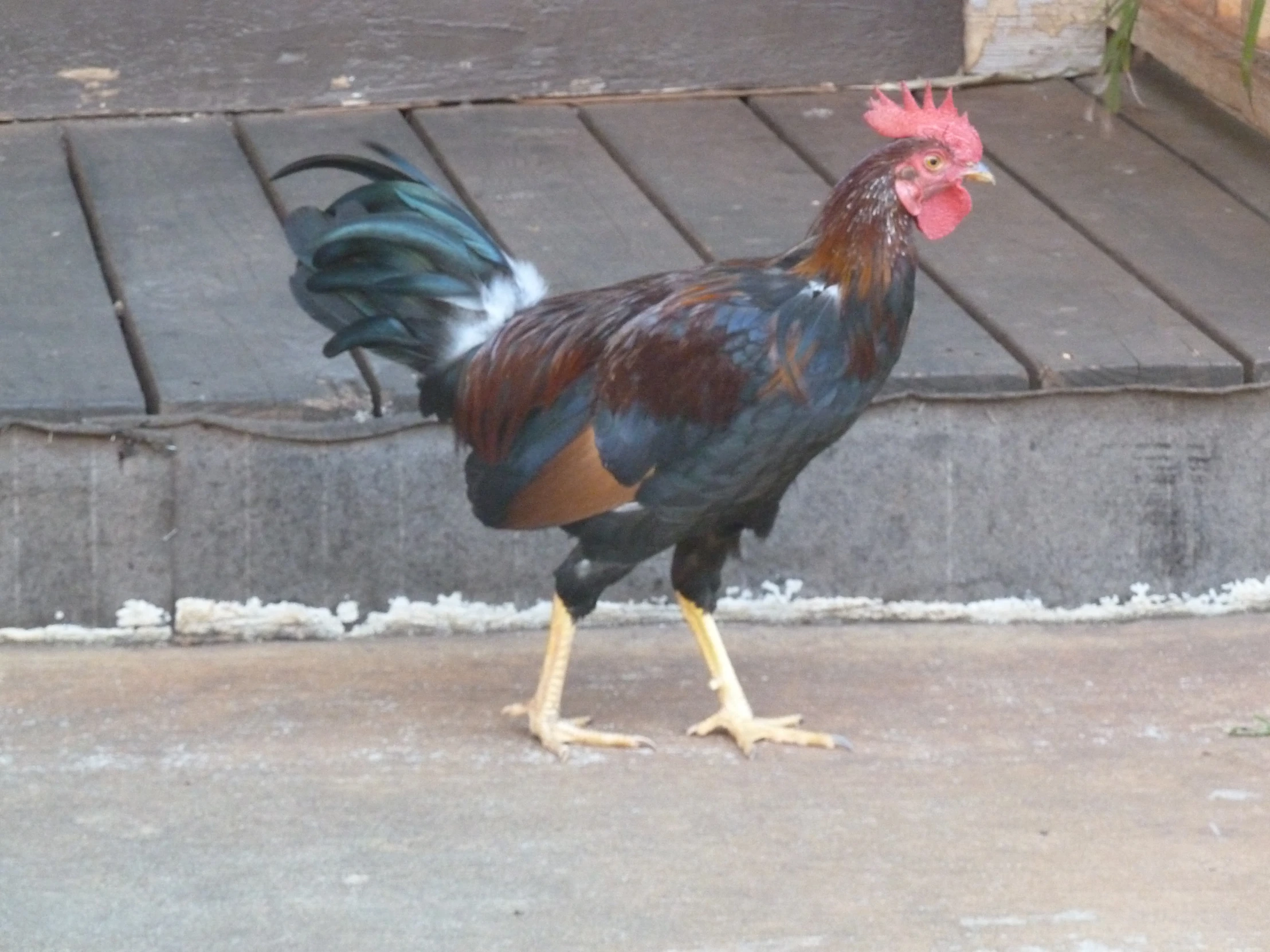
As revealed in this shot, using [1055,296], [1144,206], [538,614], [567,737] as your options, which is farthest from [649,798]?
[1144,206]

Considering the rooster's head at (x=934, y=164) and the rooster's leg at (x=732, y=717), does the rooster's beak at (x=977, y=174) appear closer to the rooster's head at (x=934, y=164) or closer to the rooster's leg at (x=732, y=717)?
the rooster's head at (x=934, y=164)

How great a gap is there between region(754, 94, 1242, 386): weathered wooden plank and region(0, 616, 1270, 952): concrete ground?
54cm

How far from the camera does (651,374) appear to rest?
136 inches

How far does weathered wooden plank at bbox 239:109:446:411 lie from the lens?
16.1 ft

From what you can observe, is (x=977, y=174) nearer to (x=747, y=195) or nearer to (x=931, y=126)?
(x=931, y=126)

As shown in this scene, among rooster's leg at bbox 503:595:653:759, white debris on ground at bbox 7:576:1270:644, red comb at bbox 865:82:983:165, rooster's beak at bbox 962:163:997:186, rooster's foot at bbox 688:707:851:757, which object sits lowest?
white debris on ground at bbox 7:576:1270:644

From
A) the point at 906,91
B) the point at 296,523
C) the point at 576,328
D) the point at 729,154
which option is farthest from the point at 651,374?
the point at 729,154

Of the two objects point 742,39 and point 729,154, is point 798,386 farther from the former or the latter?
point 742,39

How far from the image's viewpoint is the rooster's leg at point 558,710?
3.68 m

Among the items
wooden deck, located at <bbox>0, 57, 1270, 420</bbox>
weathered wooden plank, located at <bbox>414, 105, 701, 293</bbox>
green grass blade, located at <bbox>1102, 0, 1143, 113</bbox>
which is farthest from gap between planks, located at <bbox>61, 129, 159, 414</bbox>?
green grass blade, located at <bbox>1102, 0, 1143, 113</bbox>

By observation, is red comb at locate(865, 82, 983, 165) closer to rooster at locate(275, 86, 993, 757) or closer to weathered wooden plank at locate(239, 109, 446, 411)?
rooster at locate(275, 86, 993, 757)

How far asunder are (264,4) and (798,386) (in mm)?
2531

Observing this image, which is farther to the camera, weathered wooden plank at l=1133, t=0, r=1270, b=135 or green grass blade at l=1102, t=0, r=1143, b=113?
weathered wooden plank at l=1133, t=0, r=1270, b=135

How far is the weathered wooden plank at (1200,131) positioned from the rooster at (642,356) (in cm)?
182
